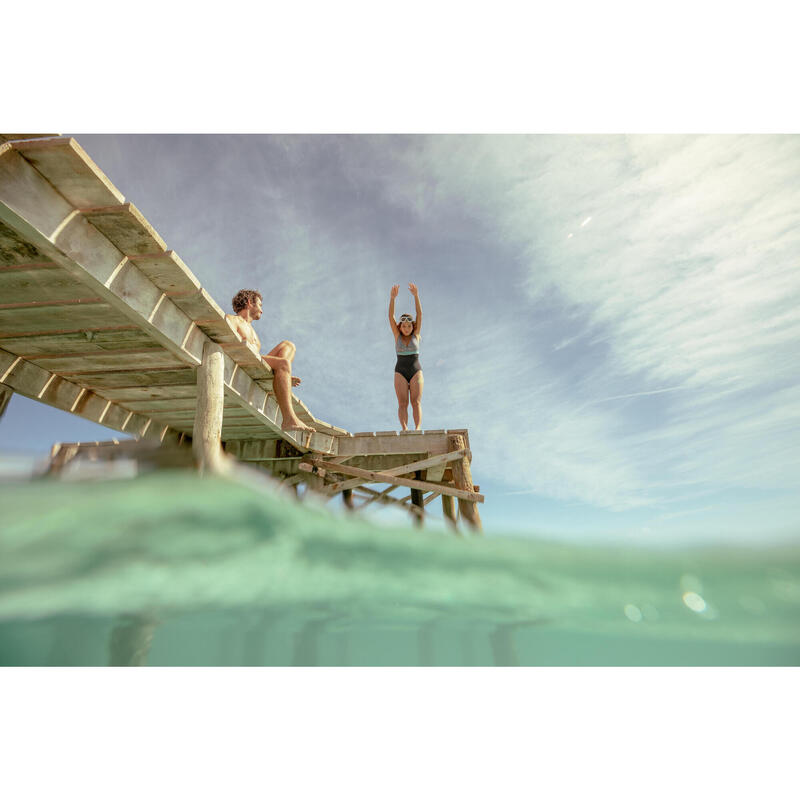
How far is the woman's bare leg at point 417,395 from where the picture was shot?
789 cm

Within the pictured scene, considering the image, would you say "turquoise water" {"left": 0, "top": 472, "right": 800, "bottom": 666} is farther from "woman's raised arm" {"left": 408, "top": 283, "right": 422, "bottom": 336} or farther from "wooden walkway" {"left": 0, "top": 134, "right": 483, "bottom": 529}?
"woman's raised arm" {"left": 408, "top": 283, "right": 422, "bottom": 336}

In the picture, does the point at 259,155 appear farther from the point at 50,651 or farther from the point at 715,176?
the point at 50,651

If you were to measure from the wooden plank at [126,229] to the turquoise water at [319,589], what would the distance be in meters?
2.09

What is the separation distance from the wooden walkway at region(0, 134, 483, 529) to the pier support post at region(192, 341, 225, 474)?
1cm

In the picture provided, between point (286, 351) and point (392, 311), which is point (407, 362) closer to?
point (392, 311)

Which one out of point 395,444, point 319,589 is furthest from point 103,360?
point 395,444

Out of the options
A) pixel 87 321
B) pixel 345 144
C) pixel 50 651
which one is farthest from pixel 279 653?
pixel 345 144

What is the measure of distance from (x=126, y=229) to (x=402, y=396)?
5.58 m

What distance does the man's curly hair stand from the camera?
20.3ft

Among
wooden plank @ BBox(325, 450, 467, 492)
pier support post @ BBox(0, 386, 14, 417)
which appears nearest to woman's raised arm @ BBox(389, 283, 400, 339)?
wooden plank @ BBox(325, 450, 467, 492)

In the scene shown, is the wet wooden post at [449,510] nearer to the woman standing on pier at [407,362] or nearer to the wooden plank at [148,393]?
the woman standing on pier at [407,362]

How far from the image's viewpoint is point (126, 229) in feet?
10.0

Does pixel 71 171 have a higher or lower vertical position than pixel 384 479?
higher
